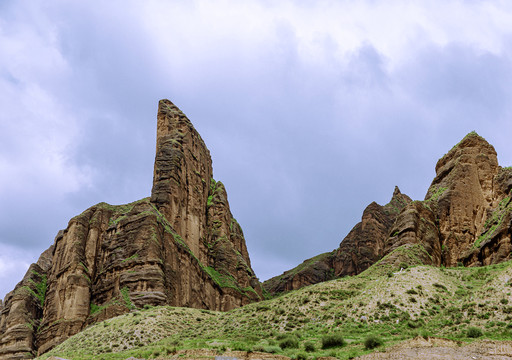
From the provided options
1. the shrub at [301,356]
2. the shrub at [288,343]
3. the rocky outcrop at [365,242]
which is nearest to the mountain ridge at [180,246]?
the shrub at [288,343]

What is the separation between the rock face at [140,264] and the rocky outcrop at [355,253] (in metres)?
34.6

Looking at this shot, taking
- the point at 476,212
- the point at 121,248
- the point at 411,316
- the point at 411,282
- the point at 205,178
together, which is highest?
the point at 205,178

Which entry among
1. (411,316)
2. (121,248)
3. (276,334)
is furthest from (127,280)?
(411,316)

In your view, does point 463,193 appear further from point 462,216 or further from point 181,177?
point 181,177

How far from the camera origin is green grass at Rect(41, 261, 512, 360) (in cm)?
5315

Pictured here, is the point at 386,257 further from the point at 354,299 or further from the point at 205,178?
the point at 205,178

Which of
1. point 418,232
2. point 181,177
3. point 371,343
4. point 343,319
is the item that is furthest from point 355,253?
point 371,343

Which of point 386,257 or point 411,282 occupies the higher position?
point 386,257

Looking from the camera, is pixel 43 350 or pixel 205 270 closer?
pixel 43 350

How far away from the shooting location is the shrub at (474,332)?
5103 centimetres

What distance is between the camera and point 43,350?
347 ft

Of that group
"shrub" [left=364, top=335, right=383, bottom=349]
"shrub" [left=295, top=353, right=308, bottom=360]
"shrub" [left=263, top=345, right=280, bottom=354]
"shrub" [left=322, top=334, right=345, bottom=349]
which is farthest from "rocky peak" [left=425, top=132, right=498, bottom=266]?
"shrub" [left=295, top=353, right=308, bottom=360]

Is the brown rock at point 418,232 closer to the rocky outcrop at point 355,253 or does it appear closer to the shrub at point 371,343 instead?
the shrub at point 371,343

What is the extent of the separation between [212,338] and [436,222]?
5298cm
